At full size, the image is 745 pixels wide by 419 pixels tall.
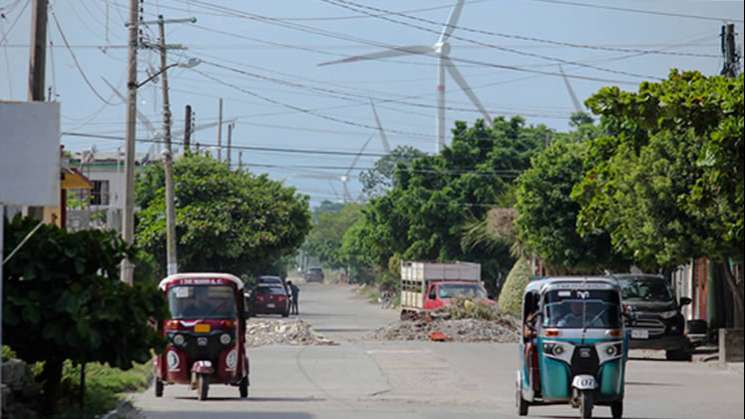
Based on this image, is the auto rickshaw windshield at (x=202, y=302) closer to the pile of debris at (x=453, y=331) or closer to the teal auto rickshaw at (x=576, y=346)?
the teal auto rickshaw at (x=576, y=346)

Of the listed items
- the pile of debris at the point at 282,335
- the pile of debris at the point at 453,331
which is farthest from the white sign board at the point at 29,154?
the pile of debris at the point at 453,331

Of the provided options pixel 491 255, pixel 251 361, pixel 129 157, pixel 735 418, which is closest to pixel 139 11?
pixel 129 157

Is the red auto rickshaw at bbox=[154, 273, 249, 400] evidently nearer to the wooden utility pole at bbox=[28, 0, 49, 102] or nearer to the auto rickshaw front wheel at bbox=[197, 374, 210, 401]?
the auto rickshaw front wheel at bbox=[197, 374, 210, 401]

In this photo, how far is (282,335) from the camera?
4541 cm

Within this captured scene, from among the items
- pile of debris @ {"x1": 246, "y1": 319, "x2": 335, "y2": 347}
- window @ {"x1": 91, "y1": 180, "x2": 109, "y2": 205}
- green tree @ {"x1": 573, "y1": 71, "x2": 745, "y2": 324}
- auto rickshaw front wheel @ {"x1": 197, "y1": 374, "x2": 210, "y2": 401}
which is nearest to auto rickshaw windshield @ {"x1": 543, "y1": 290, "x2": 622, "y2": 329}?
green tree @ {"x1": 573, "y1": 71, "x2": 745, "y2": 324}

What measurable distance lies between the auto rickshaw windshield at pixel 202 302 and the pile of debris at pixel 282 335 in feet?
60.9

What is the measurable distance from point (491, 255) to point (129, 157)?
40940 millimetres

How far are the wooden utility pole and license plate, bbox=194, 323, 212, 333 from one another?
4.51 metres

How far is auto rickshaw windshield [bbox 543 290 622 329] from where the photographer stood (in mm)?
20266

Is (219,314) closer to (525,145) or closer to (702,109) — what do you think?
(702,109)

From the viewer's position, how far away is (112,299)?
55.5 ft

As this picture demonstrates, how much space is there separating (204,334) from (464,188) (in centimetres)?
5150

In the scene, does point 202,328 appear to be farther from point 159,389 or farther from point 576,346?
point 576,346

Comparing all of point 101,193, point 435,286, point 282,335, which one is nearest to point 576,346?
point 282,335
